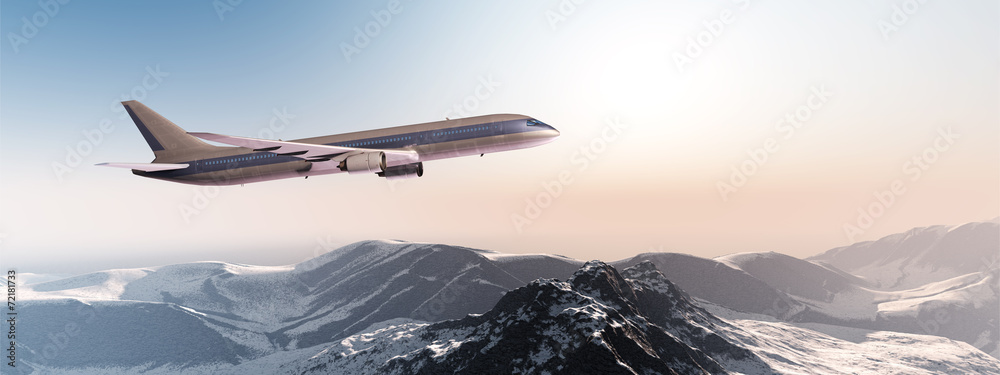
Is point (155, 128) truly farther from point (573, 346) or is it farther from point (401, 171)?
point (573, 346)

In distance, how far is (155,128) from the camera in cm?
7250

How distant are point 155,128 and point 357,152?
40.3 meters

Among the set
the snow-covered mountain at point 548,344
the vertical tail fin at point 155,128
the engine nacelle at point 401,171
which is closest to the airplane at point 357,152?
the engine nacelle at point 401,171

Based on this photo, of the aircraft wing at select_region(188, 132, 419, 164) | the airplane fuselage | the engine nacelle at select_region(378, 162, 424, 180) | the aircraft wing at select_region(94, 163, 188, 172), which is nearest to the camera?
the aircraft wing at select_region(188, 132, 419, 164)

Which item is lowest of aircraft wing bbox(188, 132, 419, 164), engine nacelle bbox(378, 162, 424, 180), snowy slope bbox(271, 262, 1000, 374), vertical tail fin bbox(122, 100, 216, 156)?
snowy slope bbox(271, 262, 1000, 374)

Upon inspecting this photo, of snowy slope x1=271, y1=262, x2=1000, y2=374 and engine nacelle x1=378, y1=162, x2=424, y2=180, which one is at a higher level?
engine nacelle x1=378, y1=162, x2=424, y2=180

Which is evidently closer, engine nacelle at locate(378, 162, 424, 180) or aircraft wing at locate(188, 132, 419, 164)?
aircraft wing at locate(188, 132, 419, 164)

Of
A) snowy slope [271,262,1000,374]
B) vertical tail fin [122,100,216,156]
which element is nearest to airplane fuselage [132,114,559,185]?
vertical tail fin [122,100,216,156]

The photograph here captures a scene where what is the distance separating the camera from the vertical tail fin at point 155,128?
2837 inches

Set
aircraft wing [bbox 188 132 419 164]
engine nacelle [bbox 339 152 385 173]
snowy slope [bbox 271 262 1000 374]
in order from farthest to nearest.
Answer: snowy slope [bbox 271 262 1000 374], engine nacelle [bbox 339 152 385 173], aircraft wing [bbox 188 132 419 164]

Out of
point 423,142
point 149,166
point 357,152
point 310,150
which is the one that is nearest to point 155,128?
point 149,166

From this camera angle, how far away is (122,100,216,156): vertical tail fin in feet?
236

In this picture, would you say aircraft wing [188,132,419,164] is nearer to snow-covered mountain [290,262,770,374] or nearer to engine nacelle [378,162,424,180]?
engine nacelle [378,162,424,180]

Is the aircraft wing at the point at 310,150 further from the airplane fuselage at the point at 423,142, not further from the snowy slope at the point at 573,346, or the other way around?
the snowy slope at the point at 573,346
